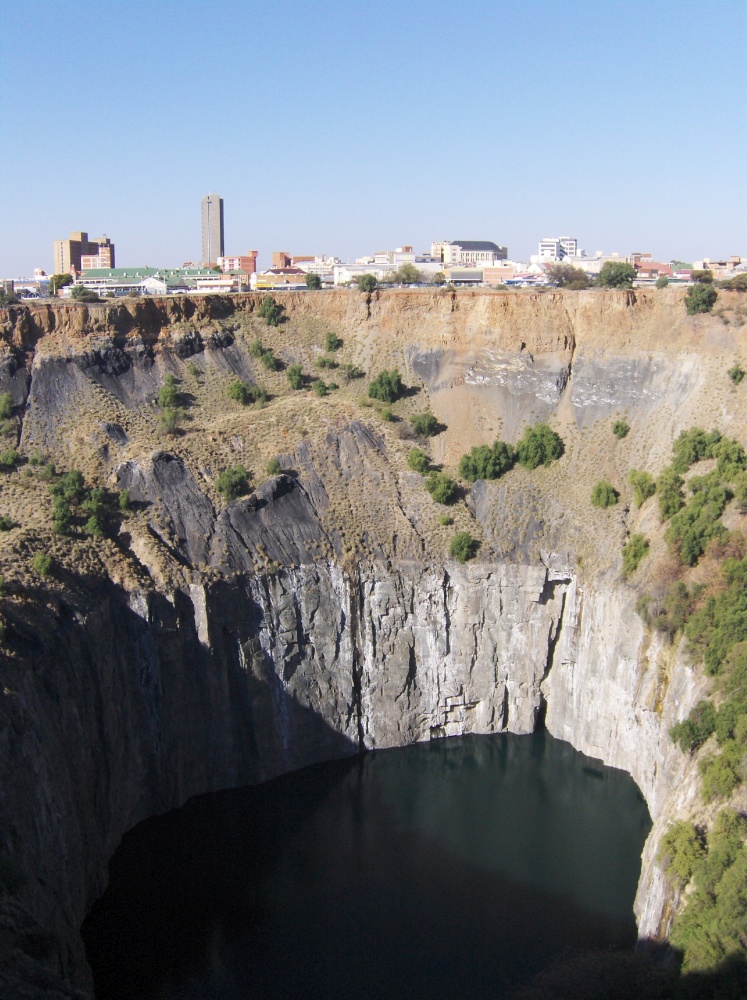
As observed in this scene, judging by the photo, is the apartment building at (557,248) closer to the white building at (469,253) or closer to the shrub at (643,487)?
the white building at (469,253)

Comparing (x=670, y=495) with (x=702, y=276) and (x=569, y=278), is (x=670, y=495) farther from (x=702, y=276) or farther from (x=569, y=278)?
(x=569, y=278)

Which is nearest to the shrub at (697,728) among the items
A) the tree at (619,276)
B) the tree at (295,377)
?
the tree at (295,377)

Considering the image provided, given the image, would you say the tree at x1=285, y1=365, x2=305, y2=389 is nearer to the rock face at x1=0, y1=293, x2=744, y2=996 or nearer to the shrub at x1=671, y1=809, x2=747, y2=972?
the rock face at x1=0, y1=293, x2=744, y2=996

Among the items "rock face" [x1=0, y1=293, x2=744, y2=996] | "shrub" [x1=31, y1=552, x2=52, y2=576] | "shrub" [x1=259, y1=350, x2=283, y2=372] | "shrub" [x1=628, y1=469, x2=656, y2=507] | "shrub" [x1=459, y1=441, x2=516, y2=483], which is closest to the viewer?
"rock face" [x1=0, y1=293, x2=744, y2=996]

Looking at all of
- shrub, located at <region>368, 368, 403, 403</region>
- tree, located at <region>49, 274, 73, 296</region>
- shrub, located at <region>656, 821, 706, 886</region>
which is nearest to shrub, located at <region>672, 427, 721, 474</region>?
shrub, located at <region>368, 368, 403, 403</region>

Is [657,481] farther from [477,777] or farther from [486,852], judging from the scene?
[486,852]
